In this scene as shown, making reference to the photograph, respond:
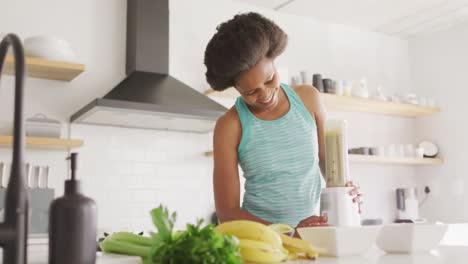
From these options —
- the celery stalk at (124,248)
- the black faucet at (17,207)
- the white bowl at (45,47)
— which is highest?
the white bowl at (45,47)

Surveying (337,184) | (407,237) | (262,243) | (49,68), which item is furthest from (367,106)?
(262,243)

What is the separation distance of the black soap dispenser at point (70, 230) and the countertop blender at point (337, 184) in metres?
0.56

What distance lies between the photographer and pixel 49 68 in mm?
3207

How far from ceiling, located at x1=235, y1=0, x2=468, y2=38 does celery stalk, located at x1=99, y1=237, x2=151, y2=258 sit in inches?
133

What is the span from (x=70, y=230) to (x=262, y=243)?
1.06 ft

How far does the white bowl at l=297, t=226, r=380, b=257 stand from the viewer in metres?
1.06

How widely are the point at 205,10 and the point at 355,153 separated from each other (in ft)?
5.34

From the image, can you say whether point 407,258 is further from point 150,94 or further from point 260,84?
point 150,94

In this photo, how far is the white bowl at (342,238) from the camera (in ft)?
3.47

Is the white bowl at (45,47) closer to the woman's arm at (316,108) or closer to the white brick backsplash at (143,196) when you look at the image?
the white brick backsplash at (143,196)

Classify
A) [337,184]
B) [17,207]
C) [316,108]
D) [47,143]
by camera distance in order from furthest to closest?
1. [47,143]
2. [316,108]
3. [337,184]
4. [17,207]

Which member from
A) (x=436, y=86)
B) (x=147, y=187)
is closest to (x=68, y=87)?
(x=147, y=187)

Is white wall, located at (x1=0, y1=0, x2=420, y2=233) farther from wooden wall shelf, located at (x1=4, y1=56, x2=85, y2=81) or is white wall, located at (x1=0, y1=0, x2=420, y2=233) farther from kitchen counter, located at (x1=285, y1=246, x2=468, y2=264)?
kitchen counter, located at (x1=285, y1=246, x2=468, y2=264)

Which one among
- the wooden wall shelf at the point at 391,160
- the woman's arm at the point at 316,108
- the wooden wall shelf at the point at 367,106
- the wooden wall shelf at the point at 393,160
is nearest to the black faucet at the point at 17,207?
the woman's arm at the point at 316,108
